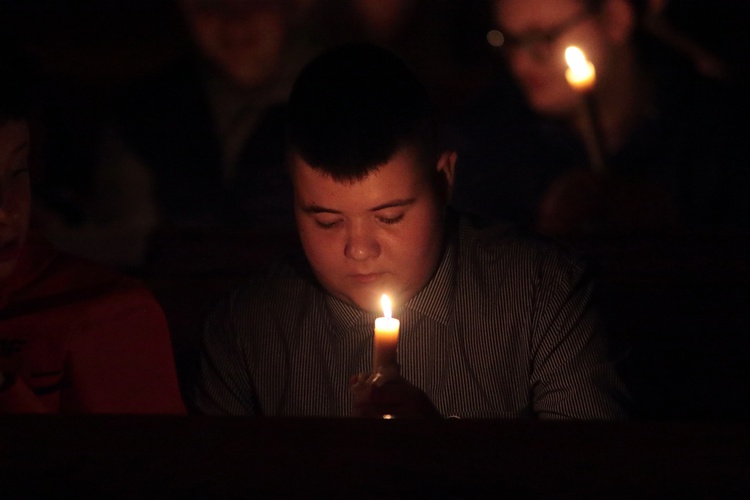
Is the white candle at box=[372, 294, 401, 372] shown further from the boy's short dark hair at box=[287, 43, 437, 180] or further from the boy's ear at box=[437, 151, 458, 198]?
the boy's ear at box=[437, 151, 458, 198]

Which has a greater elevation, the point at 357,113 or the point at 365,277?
the point at 357,113

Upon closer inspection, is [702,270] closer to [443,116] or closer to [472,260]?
[472,260]

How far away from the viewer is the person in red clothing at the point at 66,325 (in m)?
1.77

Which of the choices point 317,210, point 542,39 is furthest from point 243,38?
point 317,210

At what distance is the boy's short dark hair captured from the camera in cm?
168

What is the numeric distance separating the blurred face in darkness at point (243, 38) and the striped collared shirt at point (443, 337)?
148 cm

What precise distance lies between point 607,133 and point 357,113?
151 cm

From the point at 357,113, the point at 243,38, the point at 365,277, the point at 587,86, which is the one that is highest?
the point at 243,38

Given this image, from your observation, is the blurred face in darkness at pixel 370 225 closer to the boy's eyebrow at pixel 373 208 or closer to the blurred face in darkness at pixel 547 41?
the boy's eyebrow at pixel 373 208

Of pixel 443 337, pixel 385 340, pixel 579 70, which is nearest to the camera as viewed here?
pixel 385 340

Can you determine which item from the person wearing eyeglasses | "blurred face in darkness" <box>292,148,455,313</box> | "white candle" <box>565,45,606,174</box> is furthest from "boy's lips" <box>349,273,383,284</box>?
the person wearing eyeglasses

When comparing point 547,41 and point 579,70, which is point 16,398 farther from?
point 547,41

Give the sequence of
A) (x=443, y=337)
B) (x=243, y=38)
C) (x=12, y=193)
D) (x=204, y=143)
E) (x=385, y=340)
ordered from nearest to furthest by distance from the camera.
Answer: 1. (x=385, y=340)
2. (x=12, y=193)
3. (x=443, y=337)
4. (x=204, y=143)
5. (x=243, y=38)

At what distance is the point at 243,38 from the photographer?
338 centimetres
